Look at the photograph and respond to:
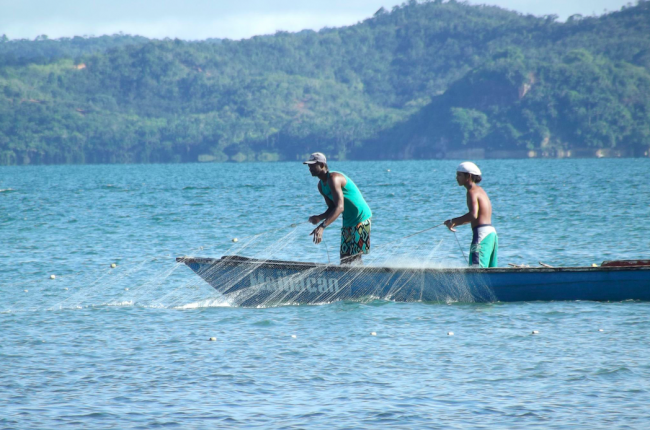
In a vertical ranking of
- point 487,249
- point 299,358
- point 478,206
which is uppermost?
point 478,206

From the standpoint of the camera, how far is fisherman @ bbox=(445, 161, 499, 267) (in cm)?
1142

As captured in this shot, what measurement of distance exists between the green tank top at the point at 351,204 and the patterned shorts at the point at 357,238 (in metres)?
0.07

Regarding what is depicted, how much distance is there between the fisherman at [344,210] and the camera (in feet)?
37.5

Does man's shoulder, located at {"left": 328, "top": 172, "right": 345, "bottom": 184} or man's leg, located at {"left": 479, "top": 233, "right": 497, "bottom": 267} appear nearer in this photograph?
man's shoulder, located at {"left": 328, "top": 172, "right": 345, "bottom": 184}

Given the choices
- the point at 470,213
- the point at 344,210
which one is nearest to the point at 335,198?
the point at 344,210

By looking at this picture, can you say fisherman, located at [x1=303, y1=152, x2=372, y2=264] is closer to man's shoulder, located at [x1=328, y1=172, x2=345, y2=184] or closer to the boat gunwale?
man's shoulder, located at [x1=328, y1=172, x2=345, y2=184]

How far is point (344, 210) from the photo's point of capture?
39.3 ft

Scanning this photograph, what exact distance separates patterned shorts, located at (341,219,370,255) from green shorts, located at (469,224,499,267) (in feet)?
4.52

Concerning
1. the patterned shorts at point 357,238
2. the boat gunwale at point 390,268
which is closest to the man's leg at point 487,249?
the boat gunwale at point 390,268

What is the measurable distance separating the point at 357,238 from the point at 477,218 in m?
1.58

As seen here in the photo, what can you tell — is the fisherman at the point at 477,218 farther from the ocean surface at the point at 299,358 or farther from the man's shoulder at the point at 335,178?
the man's shoulder at the point at 335,178

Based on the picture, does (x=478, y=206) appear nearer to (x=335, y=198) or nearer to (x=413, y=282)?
(x=413, y=282)

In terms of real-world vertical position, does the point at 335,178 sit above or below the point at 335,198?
above

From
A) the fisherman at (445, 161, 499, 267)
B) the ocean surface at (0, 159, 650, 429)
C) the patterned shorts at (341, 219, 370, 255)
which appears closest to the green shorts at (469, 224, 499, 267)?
the fisherman at (445, 161, 499, 267)
